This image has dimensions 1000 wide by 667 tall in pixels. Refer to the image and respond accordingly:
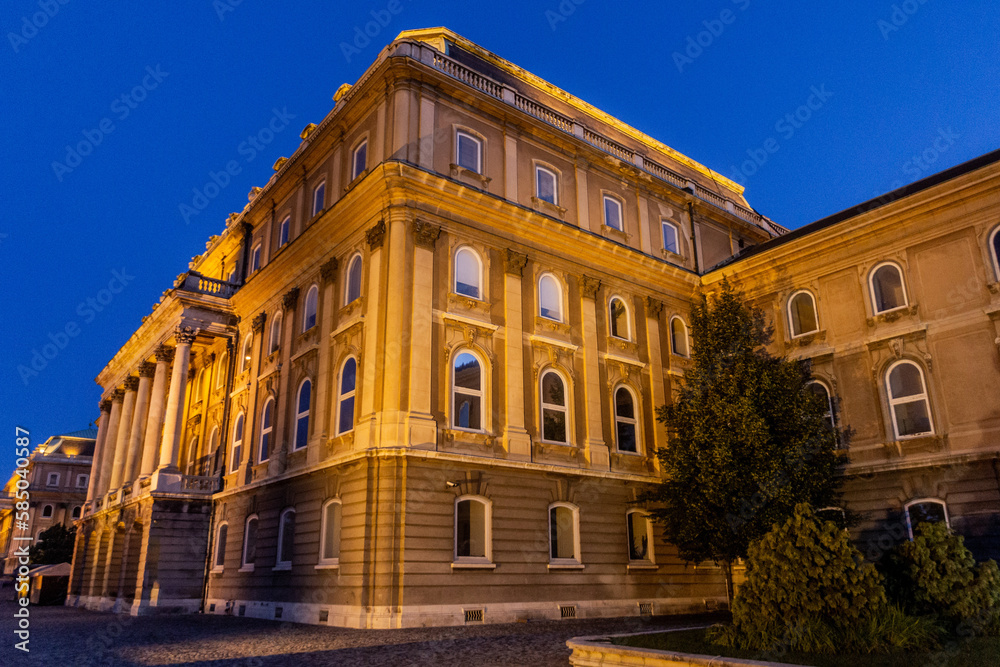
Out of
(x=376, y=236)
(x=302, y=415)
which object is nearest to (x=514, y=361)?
(x=376, y=236)

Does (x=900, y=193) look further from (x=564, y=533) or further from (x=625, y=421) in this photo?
(x=564, y=533)

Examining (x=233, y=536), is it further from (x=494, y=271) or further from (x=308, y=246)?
(x=494, y=271)

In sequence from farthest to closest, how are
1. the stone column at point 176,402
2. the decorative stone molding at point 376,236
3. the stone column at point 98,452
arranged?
1. the stone column at point 98,452
2. the stone column at point 176,402
3. the decorative stone molding at point 376,236

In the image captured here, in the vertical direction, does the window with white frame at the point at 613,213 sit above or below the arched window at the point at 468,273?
above

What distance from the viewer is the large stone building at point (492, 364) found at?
21.4 m

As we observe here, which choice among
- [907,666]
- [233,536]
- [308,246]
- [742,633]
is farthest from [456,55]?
[907,666]

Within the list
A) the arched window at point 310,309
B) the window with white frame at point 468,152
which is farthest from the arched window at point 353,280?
the window with white frame at point 468,152

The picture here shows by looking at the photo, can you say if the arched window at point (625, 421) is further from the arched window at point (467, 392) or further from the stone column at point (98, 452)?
the stone column at point (98, 452)

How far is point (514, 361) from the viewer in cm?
2395

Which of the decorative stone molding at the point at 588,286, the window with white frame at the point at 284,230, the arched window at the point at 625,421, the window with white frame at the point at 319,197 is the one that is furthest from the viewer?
the window with white frame at the point at 284,230

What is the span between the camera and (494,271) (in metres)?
24.8

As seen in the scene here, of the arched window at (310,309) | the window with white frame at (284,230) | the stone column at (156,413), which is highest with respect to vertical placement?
the window with white frame at (284,230)

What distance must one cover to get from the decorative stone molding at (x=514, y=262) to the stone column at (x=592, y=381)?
9.92 feet

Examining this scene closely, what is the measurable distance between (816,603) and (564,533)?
12.3 m
